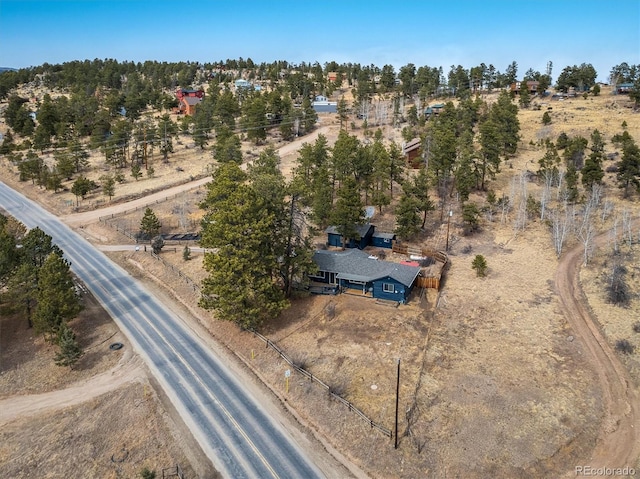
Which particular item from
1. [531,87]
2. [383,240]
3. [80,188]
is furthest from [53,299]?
[531,87]

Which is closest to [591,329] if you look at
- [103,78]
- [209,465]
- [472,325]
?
[472,325]

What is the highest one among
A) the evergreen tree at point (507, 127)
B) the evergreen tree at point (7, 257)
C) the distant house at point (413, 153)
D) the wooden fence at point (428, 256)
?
the evergreen tree at point (507, 127)

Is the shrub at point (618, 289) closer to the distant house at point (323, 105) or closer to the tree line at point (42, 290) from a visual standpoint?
the tree line at point (42, 290)

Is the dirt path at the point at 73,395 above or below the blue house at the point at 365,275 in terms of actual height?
below

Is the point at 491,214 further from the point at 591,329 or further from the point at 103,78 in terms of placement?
the point at 103,78

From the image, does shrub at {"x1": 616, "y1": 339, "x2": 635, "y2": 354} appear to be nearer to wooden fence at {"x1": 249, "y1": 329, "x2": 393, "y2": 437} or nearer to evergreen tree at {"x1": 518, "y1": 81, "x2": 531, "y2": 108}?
wooden fence at {"x1": 249, "y1": 329, "x2": 393, "y2": 437}

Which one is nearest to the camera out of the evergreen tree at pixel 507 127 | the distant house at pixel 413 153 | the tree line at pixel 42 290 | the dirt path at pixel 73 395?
the dirt path at pixel 73 395

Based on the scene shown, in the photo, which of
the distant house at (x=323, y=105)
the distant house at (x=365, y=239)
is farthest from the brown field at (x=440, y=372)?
the distant house at (x=323, y=105)
